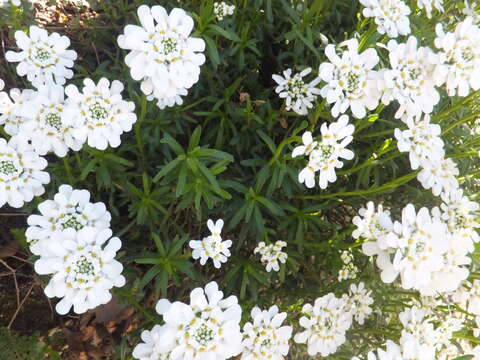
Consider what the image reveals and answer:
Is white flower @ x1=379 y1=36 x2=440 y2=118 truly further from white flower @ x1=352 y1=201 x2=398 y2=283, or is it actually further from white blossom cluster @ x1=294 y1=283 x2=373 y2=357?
white blossom cluster @ x1=294 y1=283 x2=373 y2=357

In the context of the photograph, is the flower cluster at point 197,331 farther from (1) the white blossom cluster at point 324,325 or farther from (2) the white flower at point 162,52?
(2) the white flower at point 162,52

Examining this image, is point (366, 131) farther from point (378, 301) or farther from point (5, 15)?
point (5, 15)

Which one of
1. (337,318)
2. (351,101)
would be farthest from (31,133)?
(337,318)

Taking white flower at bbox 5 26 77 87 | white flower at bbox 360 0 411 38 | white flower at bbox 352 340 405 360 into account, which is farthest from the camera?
white flower at bbox 360 0 411 38

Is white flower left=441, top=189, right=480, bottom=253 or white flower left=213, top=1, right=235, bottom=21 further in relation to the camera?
white flower left=213, top=1, right=235, bottom=21

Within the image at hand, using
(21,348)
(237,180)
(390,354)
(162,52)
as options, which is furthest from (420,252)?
(21,348)

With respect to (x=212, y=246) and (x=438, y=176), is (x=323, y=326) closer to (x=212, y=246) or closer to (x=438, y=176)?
(x=212, y=246)

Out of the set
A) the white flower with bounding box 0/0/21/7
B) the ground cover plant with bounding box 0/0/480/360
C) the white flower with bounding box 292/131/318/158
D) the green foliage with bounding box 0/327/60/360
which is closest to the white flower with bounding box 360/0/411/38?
the ground cover plant with bounding box 0/0/480/360
